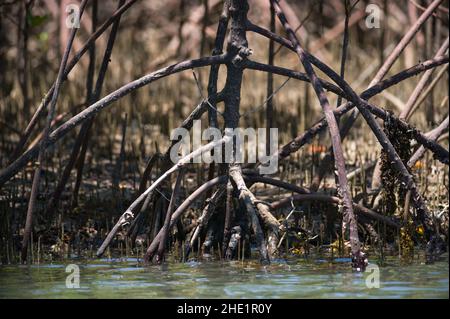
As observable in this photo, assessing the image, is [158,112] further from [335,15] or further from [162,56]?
[335,15]

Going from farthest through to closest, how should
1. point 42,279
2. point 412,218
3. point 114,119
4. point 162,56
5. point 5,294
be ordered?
point 162,56, point 114,119, point 412,218, point 42,279, point 5,294

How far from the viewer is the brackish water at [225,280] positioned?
17.9ft

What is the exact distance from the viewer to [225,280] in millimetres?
5812

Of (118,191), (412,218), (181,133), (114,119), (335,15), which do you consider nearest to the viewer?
(181,133)

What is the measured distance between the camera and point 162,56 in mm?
15727

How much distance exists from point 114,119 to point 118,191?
3.12m

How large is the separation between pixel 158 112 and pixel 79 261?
4.98 m

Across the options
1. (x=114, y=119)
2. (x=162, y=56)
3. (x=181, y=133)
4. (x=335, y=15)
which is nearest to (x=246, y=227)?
(x=181, y=133)

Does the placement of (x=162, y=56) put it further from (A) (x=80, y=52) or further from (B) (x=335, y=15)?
(A) (x=80, y=52)

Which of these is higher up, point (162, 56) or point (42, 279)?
point (162, 56)

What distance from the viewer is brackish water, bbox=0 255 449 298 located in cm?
545

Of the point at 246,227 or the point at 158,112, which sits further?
the point at 158,112
